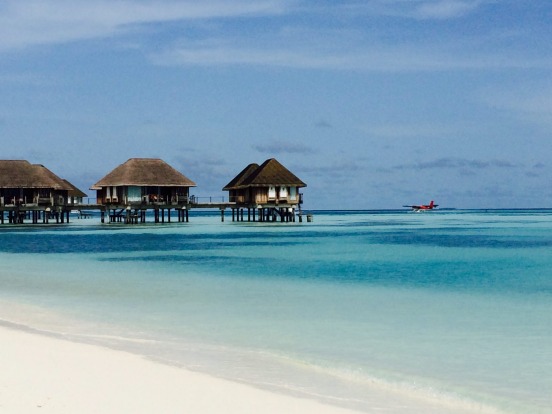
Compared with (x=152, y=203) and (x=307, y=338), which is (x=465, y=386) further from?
(x=152, y=203)

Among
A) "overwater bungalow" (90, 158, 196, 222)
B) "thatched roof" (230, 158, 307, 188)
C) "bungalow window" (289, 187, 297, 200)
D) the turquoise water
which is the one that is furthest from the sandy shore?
"bungalow window" (289, 187, 297, 200)

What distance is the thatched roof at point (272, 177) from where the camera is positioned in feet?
200

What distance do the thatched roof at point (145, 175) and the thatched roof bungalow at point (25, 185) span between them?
416 cm

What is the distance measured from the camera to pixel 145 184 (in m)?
59.4

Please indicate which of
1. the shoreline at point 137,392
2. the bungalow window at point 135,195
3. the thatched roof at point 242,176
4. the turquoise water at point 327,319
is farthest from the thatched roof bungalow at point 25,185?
the shoreline at point 137,392

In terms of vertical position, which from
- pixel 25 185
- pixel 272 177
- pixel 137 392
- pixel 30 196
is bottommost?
pixel 137 392

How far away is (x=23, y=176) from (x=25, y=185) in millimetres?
985

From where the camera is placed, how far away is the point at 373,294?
638 inches

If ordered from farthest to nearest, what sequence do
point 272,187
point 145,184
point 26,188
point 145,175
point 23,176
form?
1. point 272,187
2. point 145,175
3. point 145,184
4. point 26,188
5. point 23,176

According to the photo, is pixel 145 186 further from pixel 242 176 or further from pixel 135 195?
pixel 242 176

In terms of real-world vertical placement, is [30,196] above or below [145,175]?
below

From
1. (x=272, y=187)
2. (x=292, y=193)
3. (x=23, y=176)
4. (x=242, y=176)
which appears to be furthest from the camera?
(x=242, y=176)

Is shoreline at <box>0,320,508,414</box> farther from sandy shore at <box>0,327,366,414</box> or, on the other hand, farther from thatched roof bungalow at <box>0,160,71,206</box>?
thatched roof bungalow at <box>0,160,71,206</box>

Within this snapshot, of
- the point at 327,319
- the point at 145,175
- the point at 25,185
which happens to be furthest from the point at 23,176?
the point at 327,319
